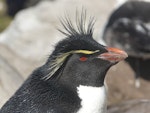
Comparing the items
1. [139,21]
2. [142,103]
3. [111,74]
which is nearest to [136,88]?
[111,74]

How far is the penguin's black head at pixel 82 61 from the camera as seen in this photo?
3461 mm

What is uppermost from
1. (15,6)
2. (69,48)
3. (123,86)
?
(69,48)

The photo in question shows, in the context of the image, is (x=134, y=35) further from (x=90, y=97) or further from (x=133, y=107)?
(x=90, y=97)

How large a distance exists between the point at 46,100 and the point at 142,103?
1.77 meters

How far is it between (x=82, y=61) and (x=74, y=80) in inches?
5.7

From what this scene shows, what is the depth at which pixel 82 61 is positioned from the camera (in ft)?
11.4

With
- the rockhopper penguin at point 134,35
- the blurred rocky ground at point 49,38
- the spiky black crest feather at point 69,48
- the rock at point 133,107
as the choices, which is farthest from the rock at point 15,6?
the spiky black crest feather at point 69,48

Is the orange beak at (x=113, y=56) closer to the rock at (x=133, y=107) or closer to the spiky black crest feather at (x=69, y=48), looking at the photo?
the spiky black crest feather at (x=69, y=48)

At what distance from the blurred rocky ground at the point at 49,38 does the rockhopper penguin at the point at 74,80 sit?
8.22 ft

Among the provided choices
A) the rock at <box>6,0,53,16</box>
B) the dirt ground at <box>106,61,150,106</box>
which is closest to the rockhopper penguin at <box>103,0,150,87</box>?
the dirt ground at <box>106,61,150,106</box>

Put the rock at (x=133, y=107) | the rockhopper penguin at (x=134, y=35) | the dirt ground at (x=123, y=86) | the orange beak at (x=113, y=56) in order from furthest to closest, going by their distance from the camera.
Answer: the rockhopper penguin at (x=134, y=35) → the dirt ground at (x=123, y=86) → the rock at (x=133, y=107) → the orange beak at (x=113, y=56)

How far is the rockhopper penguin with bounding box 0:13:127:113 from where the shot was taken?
3.47 m

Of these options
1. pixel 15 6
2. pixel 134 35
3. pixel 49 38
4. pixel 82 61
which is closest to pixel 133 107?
pixel 82 61

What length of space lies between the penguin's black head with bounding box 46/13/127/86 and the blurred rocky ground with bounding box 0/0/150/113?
2.55 meters
